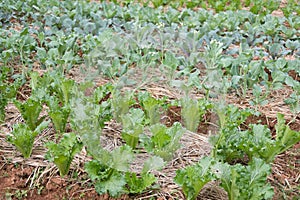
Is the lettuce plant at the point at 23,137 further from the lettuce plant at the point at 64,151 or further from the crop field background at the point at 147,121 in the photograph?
the lettuce plant at the point at 64,151

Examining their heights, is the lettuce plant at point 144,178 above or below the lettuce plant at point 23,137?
below

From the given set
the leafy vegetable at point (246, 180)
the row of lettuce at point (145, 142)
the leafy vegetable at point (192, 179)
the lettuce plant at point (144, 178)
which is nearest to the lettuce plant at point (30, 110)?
the row of lettuce at point (145, 142)

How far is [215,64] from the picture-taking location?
3.96m

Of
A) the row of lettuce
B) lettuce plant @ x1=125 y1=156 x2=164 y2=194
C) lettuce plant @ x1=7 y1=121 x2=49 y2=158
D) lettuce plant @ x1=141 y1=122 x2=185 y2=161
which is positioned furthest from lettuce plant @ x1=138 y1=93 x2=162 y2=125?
lettuce plant @ x1=7 y1=121 x2=49 y2=158

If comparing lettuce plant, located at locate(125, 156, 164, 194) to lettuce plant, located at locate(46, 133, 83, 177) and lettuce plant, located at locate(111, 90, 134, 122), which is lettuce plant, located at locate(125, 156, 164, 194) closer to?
lettuce plant, located at locate(46, 133, 83, 177)

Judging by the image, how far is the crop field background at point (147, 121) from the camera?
2.54m

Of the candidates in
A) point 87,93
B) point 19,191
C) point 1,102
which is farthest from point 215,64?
point 19,191

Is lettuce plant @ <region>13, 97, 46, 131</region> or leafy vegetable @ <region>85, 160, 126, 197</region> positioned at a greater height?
lettuce plant @ <region>13, 97, 46, 131</region>

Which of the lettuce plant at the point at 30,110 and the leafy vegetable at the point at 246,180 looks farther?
the lettuce plant at the point at 30,110

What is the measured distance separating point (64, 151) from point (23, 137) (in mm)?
299

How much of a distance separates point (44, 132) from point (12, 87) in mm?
458

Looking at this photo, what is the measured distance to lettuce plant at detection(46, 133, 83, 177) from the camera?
8.35 ft

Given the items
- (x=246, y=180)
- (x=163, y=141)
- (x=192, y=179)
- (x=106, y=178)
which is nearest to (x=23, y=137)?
(x=106, y=178)

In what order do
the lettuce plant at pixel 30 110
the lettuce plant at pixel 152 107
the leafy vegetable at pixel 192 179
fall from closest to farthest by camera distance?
1. the leafy vegetable at pixel 192 179
2. the lettuce plant at pixel 30 110
3. the lettuce plant at pixel 152 107
